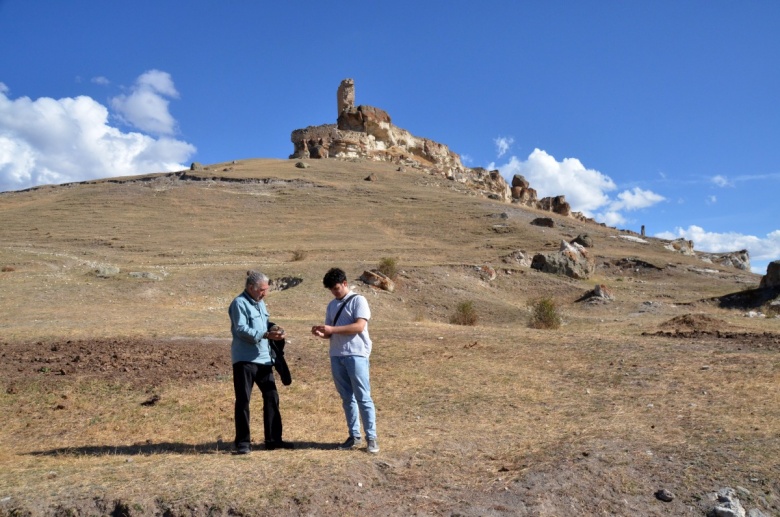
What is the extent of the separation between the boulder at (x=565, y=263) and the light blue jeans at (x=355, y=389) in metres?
23.9

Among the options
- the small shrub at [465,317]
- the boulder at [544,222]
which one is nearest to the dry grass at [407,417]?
the small shrub at [465,317]

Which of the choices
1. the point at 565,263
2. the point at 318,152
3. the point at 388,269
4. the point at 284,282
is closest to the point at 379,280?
the point at 388,269

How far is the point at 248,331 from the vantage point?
534 cm

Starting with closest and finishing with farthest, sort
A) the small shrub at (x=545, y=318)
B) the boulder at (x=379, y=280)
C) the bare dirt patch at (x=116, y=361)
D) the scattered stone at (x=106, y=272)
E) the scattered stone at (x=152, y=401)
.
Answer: the scattered stone at (x=152, y=401)
the bare dirt patch at (x=116, y=361)
the small shrub at (x=545, y=318)
the boulder at (x=379, y=280)
the scattered stone at (x=106, y=272)

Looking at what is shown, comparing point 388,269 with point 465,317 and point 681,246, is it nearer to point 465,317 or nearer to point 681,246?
point 465,317

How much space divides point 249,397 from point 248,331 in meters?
0.65

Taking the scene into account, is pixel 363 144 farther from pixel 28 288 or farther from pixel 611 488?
pixel 611 488

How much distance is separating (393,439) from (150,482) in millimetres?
2437

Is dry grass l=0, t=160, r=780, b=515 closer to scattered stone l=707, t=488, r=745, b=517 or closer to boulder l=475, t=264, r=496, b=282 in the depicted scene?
scattered stone l=707, t=488, r=745, b=517

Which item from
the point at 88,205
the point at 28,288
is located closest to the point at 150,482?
the point at 28,288

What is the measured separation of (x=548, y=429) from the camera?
20.8 feet

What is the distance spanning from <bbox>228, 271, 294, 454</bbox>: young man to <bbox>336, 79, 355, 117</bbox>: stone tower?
71503 millimetres

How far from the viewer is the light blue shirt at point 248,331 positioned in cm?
537

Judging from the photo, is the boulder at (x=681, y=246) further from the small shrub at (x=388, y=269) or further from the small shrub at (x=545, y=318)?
the small shrub at (x=545, y=318)
